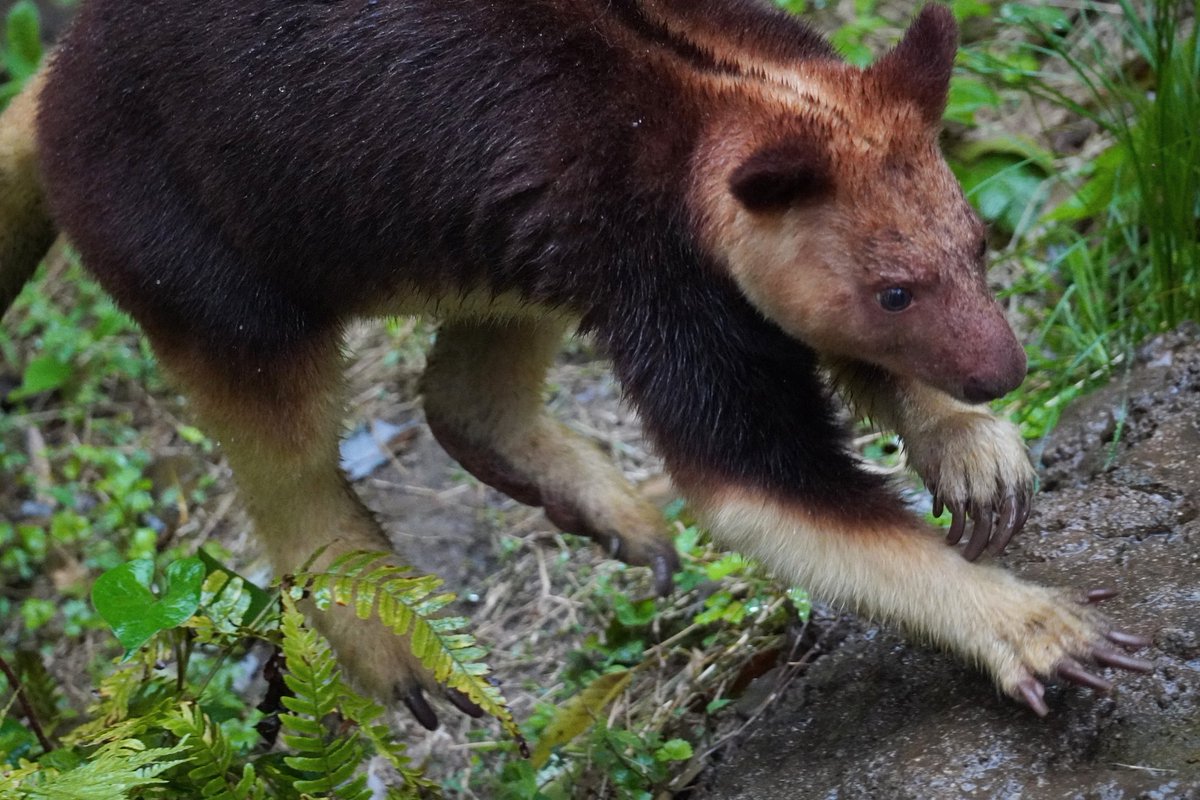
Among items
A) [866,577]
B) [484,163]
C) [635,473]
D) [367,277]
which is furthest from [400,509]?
[866,577]

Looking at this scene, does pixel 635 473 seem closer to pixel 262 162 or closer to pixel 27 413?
pixel 262 162

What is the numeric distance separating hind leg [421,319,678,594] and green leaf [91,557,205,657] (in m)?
1.37

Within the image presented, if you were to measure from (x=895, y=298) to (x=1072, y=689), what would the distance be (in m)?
0.92

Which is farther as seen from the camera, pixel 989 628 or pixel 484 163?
pixel 484 163

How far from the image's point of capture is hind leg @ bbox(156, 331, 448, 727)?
3639mm

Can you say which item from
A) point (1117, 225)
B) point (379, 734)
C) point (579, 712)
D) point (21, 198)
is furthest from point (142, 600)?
point (1117, 225)

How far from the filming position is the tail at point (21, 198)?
3.97 metres

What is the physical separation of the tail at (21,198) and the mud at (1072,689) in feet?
8.77

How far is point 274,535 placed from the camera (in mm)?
3963

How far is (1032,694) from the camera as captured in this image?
2734mm

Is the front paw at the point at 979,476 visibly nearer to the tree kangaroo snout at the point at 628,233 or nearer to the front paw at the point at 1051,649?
the tree kangaroo snout at the point at 628,233

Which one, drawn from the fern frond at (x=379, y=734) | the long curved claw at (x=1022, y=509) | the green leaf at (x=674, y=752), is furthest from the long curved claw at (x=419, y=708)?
the long curved claw at (x=1022, y=509)

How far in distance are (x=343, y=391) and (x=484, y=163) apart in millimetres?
906

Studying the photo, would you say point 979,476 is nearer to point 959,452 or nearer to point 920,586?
point 959,452
